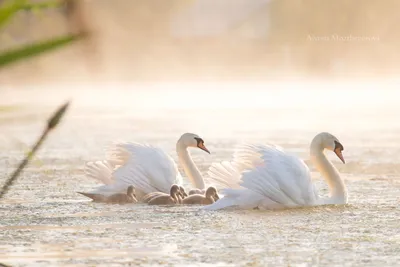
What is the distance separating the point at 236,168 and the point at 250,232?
1697 millimetres

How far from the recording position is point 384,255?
568cm

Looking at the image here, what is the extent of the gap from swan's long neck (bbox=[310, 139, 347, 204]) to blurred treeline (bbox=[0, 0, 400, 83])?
32788mm

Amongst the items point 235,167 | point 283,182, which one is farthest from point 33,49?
point 235,167

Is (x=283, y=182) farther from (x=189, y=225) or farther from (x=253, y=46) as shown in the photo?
(x=253, y=46)

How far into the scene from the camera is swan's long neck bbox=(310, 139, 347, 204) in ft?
27.2

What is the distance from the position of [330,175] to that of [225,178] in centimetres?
85

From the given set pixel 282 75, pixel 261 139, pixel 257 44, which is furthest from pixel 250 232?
pixel 257 44

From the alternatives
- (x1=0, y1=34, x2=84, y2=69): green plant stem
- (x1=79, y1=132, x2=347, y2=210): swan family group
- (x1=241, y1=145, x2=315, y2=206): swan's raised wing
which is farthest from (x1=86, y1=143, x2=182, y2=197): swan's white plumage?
(x1=0, y1=34, x2=84, y2=69): green plant stem

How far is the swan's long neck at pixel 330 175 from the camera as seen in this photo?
829 centimetres

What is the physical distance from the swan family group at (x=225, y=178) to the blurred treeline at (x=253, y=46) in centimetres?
3232

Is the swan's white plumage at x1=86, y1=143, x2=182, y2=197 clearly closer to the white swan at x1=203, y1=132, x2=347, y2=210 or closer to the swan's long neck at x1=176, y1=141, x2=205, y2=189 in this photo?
the swan's long neck at x1=176, y1=141, x2=205, y2=189

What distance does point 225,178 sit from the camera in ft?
28.0

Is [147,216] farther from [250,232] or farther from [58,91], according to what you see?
[58,91]

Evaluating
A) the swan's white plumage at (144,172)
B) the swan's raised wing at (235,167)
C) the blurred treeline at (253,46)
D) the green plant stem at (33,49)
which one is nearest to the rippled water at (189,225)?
the green plant stem at (33,49)
